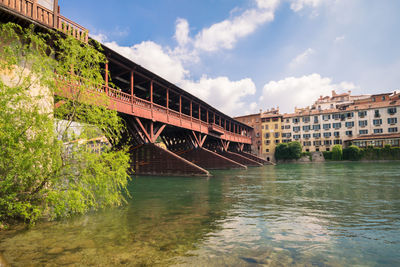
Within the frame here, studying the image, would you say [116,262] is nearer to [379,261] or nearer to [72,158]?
[72,158]

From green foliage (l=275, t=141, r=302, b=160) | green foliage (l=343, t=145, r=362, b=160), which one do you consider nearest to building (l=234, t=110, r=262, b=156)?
green foliage (l=275, t=141, r=302, b=160)

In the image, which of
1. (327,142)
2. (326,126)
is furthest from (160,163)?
(326,126)

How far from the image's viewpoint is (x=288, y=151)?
56.9 meters

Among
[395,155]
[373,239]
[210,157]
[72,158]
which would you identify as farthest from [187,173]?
[395,155]

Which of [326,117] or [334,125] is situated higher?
[326,117]

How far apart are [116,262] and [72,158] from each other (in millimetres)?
2696

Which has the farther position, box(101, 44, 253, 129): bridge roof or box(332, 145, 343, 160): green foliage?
box(332, 145, 343, 160): green foliage

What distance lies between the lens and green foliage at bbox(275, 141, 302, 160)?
55.8m

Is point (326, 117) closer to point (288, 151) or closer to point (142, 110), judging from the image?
point (288, 151)

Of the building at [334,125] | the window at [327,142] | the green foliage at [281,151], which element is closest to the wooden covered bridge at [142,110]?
the green foliage at [281,151]

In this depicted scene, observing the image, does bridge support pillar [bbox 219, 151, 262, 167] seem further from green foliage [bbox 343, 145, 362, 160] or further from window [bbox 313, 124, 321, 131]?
window [bbox 313, 124, 321, 131]

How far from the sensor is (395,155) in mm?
46812

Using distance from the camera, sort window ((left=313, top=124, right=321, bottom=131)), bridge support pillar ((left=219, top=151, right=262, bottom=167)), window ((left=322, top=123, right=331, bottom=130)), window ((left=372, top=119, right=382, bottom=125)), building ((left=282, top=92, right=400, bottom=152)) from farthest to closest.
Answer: window ((left=313, top=124, right=321, bottom=131)) < window ((left=322, top=123, right=331, bottom=130)) < window ((left=372, top=119, right=382, bottom=125)) < building ((left=282, top=92, right=400, bottom=152)) < bridge support pillar ((left=219, top=151, right=262, bottom=167))

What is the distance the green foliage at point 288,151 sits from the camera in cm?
5578
